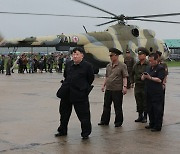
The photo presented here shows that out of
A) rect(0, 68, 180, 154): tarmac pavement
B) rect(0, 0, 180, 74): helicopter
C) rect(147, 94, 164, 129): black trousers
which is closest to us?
rect(0, 68, 180, 154): tarmac pavement

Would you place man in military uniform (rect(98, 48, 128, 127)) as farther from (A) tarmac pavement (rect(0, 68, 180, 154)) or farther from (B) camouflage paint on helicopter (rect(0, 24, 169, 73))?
(B) camouflage paint on helicopter (rect(0, 24, 169, 73))

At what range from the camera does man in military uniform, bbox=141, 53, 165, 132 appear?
7.57m

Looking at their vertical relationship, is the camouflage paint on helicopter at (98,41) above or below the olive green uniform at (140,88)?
above

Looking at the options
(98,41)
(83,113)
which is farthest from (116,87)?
(98,41)

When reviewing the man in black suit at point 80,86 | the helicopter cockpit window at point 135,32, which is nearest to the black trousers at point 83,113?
the man in black suit at point 80,86

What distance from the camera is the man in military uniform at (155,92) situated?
298 inches

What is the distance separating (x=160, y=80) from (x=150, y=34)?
17553 mm

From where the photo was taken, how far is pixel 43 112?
9.69m

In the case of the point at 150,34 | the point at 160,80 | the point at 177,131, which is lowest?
the point at 177,131

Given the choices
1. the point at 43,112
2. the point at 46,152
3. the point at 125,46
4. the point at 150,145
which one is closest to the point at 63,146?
the point at 46,152

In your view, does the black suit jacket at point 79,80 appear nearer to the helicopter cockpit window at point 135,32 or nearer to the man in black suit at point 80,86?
the man in black suit at point 80,86

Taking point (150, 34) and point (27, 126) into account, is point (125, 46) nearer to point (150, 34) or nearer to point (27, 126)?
point (150, 34)

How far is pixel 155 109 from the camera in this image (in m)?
7.63

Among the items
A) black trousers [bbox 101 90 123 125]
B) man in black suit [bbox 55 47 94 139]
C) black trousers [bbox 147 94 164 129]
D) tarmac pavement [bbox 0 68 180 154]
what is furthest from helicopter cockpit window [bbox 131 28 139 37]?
man in black suit [bbox 55 47 94 139]
